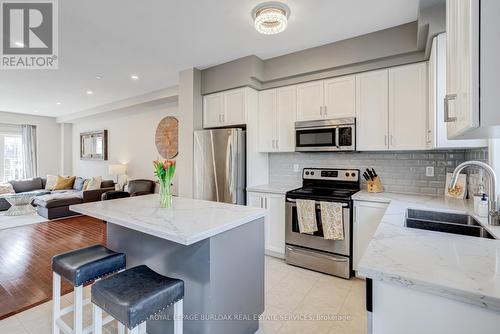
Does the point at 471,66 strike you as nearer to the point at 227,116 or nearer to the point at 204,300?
the point at 204,300

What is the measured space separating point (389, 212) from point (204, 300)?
1.47 m

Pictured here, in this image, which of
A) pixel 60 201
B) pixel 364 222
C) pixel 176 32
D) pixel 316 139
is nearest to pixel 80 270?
pixel 176 32

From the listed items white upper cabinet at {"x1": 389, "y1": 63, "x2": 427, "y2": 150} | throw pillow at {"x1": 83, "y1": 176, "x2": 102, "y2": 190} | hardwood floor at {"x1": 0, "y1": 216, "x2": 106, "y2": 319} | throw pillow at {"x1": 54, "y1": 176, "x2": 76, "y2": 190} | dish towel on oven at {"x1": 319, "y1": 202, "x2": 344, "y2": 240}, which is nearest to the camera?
hardwood floor at {"x1": 0, "y1": 216, "x2": 106, "y2": 319}

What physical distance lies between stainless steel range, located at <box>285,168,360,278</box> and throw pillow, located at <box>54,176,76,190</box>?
22.6 feet

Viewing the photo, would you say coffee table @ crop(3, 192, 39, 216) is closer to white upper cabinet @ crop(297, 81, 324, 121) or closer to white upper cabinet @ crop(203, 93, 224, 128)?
white upper cabinet @ crop(203, 93, 224, 128)

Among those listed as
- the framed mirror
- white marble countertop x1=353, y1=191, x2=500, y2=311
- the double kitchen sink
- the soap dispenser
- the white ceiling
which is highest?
the white ceiling

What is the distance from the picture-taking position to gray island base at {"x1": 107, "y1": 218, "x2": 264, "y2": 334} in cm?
150

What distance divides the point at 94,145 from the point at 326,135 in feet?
22.9

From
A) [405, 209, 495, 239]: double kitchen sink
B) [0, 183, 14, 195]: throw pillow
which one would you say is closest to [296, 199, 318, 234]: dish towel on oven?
[405, 209, 495, 239]: double kitchen sink

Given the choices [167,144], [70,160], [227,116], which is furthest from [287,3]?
[70,160]

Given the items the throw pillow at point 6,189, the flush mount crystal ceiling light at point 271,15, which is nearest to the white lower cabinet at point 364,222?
the flush mount crystal ceiling light at point 271,15

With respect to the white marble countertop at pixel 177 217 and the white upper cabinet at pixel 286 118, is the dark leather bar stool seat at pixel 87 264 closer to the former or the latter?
the white marble countertop at pixel 177 217

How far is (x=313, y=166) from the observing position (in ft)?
11.4

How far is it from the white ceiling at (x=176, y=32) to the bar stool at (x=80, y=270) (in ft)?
6.95
